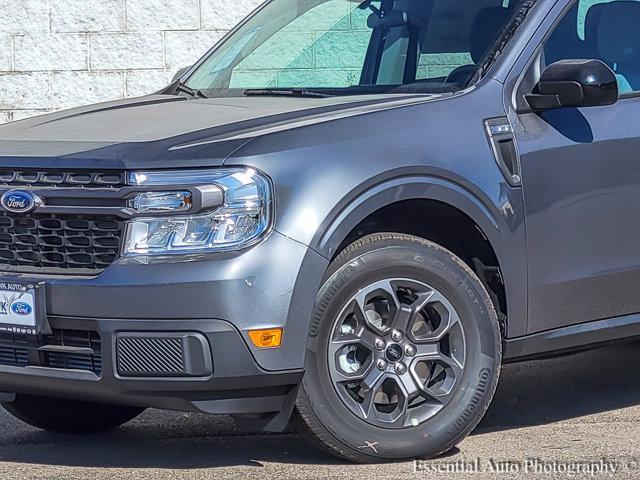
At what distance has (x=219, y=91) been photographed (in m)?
5.65

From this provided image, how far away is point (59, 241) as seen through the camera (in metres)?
4.49

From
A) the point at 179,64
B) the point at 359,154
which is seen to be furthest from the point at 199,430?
the point at 179,64

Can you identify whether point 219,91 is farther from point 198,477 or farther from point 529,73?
point 198,477

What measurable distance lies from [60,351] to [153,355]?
34 cm

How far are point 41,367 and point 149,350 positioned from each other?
43 cm

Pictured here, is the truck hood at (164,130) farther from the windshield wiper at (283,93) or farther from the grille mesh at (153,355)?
the grille mesh at (153,355)

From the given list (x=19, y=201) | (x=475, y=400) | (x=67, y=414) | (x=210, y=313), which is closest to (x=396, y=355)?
(x=475, y=400)

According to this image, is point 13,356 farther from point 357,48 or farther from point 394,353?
point 357,48

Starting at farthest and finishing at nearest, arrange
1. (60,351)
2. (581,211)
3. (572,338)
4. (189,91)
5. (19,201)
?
(189,91), (572,338), (581,211), (19,201), (60,351)

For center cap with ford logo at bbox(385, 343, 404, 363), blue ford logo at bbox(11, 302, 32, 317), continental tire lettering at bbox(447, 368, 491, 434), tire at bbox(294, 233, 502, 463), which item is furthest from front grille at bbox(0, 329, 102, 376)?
continental tire lettering at bbox(447, 368, 491, 434)

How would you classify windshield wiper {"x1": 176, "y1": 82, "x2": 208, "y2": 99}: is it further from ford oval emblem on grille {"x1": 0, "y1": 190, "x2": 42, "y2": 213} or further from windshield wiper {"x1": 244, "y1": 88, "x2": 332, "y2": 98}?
ford oval emblem on grille {"x1": 0, "y1": 190, "x2": 42, "y2": 213}

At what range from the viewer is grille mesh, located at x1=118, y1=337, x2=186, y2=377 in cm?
427

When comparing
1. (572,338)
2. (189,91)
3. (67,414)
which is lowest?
(67,414)

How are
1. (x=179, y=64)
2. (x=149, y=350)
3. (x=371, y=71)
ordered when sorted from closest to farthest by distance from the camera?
(x=149, y=350)
(x=371, y=71)
(x=179, y=64)
